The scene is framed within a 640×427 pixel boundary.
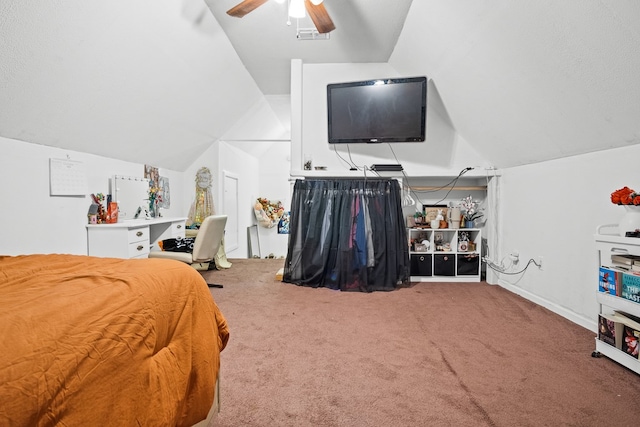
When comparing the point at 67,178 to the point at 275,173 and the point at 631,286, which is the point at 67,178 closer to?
the point at 631,286

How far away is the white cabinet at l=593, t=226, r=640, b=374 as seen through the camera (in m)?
1.77

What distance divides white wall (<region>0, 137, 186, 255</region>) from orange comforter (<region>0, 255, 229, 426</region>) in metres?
1.30

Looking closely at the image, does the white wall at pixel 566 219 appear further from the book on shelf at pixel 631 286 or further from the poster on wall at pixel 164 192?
the poster on wall at pixel 164 192

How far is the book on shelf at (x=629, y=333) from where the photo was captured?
176 centimetres

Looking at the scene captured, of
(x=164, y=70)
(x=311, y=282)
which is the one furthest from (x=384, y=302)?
(x=164, y=70)

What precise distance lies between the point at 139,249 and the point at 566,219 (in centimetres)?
372

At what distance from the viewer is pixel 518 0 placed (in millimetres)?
2000

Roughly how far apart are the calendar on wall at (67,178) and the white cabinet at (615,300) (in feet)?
12.9

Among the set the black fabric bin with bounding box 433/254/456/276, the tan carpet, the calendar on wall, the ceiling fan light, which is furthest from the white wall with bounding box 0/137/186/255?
the black fabric bin with bounding box 433/254/456/276

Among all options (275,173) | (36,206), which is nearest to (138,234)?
→ (36,206)

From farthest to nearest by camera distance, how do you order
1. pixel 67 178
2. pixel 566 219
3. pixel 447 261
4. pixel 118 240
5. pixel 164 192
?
pixel 164 192 < pixel 447 261 < pixel 118 240 < pixel 67 178 < pixel 566 219

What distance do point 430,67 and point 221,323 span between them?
3.23 metres

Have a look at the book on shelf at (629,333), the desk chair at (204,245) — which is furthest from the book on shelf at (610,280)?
the desk chair at (204,245)

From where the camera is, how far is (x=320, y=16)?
93.4 inches
